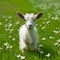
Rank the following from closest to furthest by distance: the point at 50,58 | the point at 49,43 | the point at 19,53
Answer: the point at 50,58, the point at 19,53, the point at 49,43

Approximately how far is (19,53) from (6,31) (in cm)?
422

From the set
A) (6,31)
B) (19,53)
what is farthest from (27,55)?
(6,31)

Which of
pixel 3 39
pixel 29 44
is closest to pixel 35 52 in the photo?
pixel 29 44

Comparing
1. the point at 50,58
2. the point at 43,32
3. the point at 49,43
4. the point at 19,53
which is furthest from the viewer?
the point at 43,32

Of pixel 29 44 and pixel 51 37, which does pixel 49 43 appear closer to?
pixel 51 37

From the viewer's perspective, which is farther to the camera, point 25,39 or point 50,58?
point 25,39

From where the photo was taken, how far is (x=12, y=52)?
377 inches

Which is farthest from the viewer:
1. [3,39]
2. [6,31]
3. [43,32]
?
[6,31]

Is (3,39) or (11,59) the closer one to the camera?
(11,59)

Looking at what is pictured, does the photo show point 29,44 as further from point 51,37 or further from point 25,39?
point 51,37

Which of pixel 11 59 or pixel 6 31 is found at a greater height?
pixel 6 31

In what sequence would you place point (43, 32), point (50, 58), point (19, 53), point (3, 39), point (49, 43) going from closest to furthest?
point (50, 58) → point (19, 53) → point (49, 43) → point (3, 39) → point (43, 32)

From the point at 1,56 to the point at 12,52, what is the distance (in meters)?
0.51

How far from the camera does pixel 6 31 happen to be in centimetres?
1365
